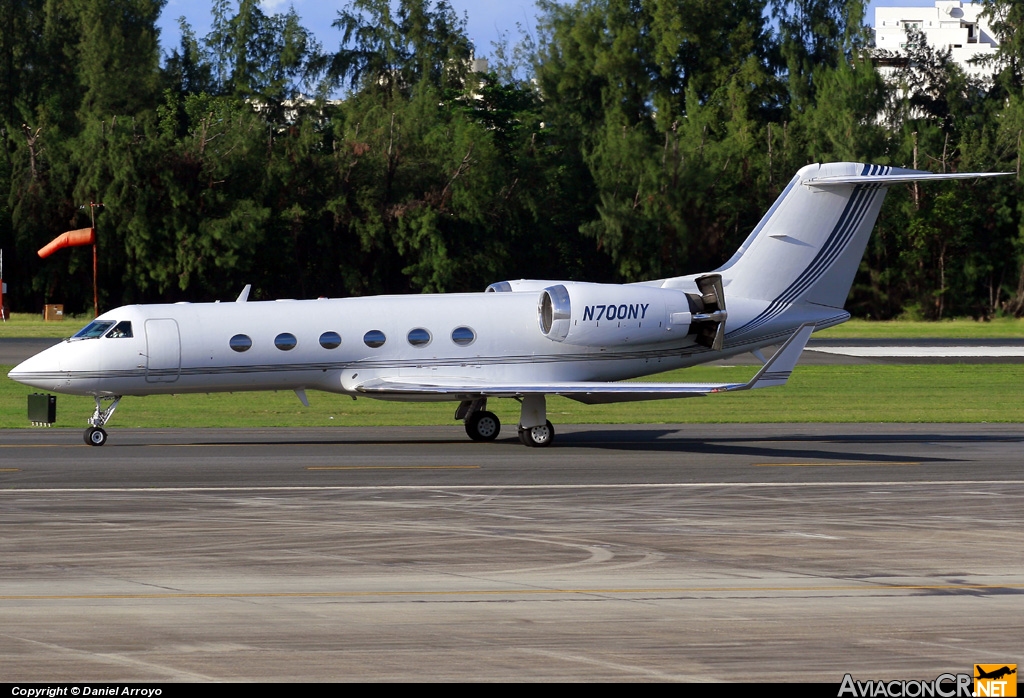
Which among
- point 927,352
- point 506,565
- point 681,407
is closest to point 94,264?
point 927,352

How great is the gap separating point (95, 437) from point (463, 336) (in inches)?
268

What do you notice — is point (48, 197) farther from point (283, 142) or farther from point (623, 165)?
point (623, 165)

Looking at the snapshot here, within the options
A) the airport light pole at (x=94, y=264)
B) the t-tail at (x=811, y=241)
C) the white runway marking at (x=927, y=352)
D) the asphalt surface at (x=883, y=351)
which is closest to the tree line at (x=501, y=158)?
the airport light pole at (x=94, y=264)

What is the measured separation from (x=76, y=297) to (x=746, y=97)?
45.1 metres

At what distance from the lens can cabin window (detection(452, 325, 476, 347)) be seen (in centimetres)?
2358

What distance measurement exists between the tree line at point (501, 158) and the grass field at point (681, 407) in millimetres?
37732

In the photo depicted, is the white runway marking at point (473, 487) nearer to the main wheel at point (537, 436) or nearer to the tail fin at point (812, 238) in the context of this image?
the main wheel at point (537, 436)

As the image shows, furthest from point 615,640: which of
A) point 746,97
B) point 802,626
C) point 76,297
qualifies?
point 746,97

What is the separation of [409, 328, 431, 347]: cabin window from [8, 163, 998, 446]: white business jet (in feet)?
0.06

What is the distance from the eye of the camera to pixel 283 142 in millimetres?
79438

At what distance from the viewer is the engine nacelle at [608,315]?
23562 millimetres

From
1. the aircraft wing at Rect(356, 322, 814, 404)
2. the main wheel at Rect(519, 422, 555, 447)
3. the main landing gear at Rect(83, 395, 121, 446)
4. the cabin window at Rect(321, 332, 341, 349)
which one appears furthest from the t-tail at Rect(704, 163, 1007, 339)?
the main landing gear at Rect(83, 395, 121, 446)

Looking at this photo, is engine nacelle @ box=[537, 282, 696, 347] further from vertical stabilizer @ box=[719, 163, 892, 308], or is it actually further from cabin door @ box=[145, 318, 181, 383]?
cabin door @ box=[145, 318, 181, 383]

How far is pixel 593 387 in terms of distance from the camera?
22.3 metres
